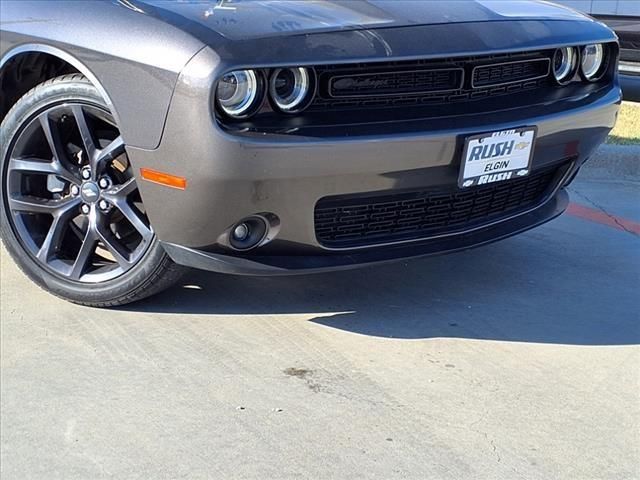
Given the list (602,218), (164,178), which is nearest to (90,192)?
(164,178)

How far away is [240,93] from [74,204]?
0.93 m

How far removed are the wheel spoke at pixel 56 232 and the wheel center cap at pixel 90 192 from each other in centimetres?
7

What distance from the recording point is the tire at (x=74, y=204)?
301 centimetres

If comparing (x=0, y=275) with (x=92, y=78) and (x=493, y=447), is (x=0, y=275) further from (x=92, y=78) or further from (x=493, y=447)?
(x=493, y=447)

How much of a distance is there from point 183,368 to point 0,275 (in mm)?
1175

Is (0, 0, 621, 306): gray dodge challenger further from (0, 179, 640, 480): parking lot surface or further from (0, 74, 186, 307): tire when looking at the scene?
(0, 179, 640, 480): parking lot surface

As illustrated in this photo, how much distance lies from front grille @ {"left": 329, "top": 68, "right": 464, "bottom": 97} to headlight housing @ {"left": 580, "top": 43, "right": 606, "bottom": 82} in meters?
0.80

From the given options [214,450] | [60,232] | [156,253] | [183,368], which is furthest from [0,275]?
[214,450]

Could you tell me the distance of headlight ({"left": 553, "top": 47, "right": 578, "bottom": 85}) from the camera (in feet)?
10.9

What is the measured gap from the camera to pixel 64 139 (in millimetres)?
3191

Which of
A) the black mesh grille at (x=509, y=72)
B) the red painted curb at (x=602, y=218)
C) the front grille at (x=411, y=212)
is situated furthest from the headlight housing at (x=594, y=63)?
the red painted curb at (x=602, y=218)

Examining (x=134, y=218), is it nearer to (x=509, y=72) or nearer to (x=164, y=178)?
(x=164, y=178)

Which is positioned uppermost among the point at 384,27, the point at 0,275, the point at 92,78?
the point at 384,27

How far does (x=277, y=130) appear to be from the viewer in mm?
2574
